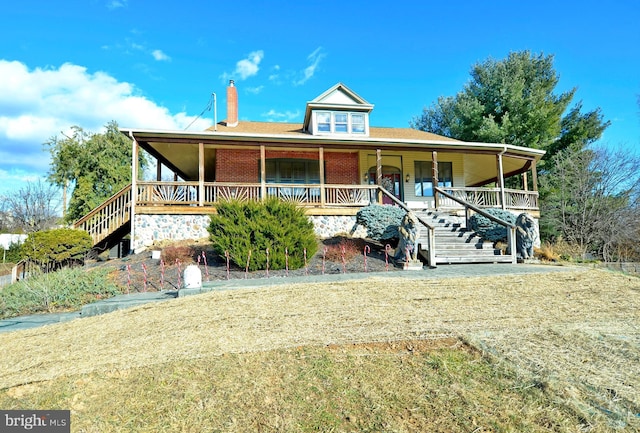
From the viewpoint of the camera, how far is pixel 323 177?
14852 millimetres

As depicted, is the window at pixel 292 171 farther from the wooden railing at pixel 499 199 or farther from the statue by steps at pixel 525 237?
the statue by steps at pixel 525 237

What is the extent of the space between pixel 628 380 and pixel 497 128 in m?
22.8

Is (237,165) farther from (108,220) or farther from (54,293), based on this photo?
(54,293)

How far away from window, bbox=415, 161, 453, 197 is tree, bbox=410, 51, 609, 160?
20.8 ft

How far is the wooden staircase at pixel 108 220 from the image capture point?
43.0ft

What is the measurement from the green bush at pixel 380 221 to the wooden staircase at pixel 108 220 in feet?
27.5

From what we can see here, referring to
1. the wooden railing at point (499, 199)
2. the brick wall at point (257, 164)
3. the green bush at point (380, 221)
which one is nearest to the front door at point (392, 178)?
the brick wall at point (257, 164)

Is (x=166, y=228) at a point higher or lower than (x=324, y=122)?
lower

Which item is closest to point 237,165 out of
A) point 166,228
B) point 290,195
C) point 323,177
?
point 290,195

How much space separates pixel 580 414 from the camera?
2867 mm

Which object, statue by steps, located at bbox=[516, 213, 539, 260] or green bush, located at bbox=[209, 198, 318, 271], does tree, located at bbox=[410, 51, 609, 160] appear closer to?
statue by steps, located at bbox=[516, 213, 539, 260]

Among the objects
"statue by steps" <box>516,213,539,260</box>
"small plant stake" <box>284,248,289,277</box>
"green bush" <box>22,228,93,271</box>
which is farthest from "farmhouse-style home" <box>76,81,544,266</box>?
"small plant stake" <box>284,248,289,277</box>

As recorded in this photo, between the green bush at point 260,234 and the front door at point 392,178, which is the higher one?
the front door at point 392,178

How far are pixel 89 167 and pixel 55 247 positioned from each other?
14485 millimetres
